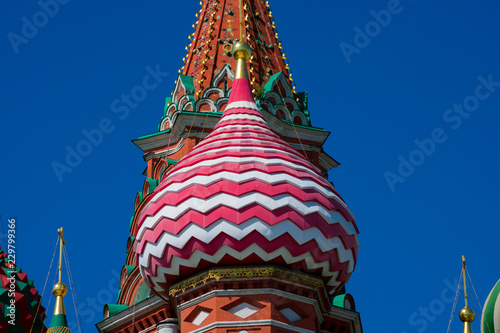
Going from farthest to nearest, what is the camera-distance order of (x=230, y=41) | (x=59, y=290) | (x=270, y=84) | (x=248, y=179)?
(x=230, y=41) < (x=270, y=84) < (x=59, y=290) < (x=248, y=179)

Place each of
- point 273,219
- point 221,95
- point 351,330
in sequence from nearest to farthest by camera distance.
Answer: point 273,219, point 351,330, point 221,95

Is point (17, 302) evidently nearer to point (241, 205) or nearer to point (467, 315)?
point (241, 205)

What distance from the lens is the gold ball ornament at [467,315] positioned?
26688mm

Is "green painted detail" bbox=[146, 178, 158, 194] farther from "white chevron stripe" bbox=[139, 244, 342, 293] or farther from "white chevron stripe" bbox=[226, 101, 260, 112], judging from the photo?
"white chevron stripe" bbox=[139, 244, 342, 293]

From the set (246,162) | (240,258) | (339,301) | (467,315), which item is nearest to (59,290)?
(240,258)

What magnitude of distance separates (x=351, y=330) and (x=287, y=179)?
547 cm

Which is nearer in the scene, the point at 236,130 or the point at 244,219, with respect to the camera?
the point at 244,219

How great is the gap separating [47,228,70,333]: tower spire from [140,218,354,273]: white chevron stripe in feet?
9.20

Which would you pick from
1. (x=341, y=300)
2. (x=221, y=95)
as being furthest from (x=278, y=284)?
(x=221, y=95)

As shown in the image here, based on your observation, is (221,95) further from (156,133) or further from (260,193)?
(260,193)

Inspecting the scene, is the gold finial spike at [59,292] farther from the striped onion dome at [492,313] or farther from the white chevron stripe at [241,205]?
the striped onion dome at [492,313]

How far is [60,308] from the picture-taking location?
2644cm

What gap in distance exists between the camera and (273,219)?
2380 cm

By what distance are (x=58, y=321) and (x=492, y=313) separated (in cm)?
948
